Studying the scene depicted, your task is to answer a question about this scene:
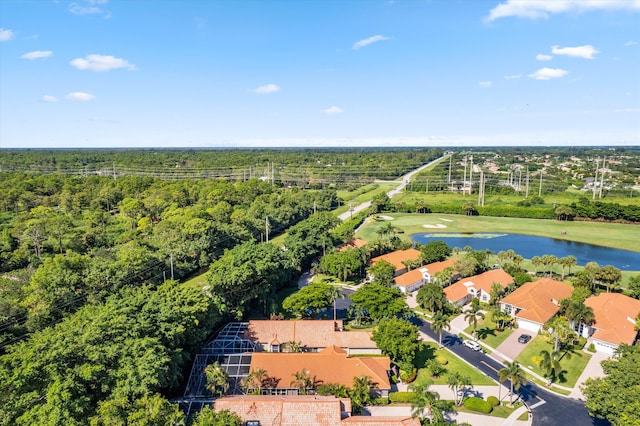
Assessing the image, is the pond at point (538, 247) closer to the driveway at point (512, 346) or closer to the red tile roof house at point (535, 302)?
the red tile roof house at point (535, 302)

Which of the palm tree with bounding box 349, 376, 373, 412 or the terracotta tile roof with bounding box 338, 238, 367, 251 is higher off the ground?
the terracotta tile roof with bounding box 338, 238, 367, 251

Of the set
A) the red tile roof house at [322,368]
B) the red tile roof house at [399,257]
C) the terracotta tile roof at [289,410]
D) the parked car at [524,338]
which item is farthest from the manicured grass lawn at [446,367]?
the red tile roof house at [399,257]

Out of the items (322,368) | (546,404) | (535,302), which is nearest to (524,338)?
(535,302)

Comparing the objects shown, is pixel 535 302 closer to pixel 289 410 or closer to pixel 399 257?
pixel 399 257

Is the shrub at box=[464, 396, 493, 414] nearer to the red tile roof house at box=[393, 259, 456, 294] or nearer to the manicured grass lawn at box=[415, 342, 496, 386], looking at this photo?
the manicured grass lawn at box=[415, 342, 496, 386]

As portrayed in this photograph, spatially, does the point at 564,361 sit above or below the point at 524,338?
below

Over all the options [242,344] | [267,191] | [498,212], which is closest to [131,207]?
[267,191]

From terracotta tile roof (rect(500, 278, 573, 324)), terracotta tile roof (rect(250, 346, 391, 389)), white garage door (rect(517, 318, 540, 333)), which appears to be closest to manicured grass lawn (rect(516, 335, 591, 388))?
white garage door (rect(517, 318, 540, 333))
